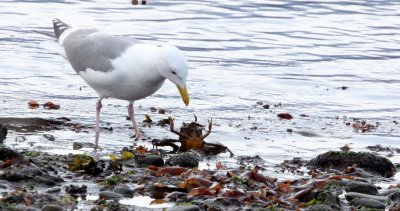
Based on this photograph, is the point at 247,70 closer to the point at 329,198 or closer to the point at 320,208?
the point at 329,198

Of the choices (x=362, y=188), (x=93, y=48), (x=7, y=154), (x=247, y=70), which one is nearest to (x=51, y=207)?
(x=7, y=154)

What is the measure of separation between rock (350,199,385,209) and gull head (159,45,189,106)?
2.21 metres

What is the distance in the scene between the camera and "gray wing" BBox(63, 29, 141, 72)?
8508mm

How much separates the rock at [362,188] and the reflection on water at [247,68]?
138cm

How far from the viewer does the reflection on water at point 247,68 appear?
9.41 metres

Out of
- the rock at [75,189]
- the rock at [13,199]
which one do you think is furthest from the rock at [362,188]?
the rock at [13,199]

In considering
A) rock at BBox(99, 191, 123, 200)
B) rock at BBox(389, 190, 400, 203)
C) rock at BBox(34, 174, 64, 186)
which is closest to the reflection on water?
rock at BBox(34, 174, 64, 186)

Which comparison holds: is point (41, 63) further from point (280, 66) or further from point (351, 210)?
point (351, 210)

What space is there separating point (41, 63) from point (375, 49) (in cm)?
497

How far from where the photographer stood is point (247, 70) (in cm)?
1257

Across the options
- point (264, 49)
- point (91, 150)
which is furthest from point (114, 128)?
point (264, 49)

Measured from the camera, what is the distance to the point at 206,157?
8062 mm

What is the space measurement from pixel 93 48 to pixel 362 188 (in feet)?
10.4

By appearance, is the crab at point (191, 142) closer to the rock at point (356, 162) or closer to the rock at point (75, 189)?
the rock at point (356, 162)
